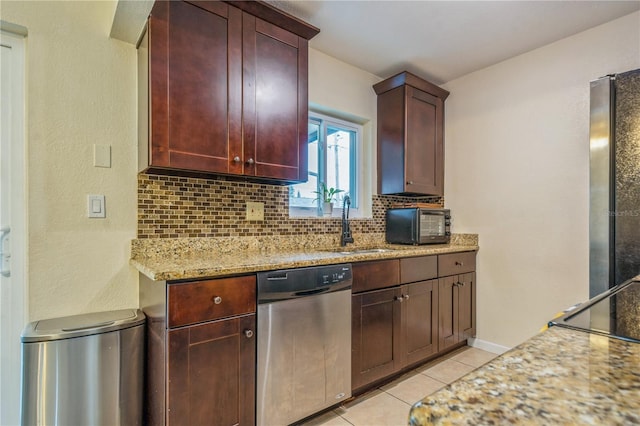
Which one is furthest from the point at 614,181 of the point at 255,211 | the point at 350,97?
the point at 255,211

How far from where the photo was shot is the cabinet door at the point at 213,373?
123 cm

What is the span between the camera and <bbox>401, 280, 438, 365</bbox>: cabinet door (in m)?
2.13

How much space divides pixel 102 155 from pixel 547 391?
197cm

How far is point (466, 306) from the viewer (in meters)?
2.67

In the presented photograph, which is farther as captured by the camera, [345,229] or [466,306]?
[466,306]

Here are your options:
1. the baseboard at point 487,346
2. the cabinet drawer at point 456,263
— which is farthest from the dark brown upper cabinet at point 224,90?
the baseboard at point 487,346

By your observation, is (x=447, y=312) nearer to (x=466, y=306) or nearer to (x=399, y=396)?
(x=466, y=306)

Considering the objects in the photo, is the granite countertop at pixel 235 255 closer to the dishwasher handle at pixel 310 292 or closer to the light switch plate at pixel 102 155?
the dishwasher handle at pixel 310 292

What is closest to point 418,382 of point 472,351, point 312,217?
point 472,351

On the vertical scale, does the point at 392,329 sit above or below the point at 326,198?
A: below

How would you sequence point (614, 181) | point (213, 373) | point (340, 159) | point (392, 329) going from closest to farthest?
point (213, 373)
point (614, 181)
point (392, 329)
point (340, 159)

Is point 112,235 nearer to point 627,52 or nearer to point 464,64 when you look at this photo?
point 464,64

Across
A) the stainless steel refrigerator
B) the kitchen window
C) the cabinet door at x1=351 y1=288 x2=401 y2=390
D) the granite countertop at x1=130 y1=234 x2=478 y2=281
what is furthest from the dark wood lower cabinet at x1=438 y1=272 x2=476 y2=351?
the kitchen window

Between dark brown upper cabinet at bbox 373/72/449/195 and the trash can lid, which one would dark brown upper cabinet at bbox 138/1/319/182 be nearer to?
the trash can lid
